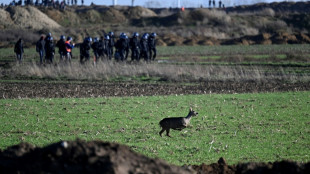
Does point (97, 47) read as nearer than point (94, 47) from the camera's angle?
No

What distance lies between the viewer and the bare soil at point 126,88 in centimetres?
2433

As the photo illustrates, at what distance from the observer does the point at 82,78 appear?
31812 mm

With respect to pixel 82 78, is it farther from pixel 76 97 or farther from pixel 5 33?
pixel 5 33

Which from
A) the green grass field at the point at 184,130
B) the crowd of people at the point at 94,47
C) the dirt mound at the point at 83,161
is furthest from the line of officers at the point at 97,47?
the dirt mound at the point at 83,161

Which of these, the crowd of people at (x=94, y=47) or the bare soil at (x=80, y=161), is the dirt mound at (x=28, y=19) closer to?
the crowd of people at (x=94, y=47)

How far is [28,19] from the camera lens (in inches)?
4067

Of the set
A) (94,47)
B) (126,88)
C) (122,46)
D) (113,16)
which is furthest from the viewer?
(113,16)

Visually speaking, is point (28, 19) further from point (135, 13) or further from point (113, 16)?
point (135, 13)

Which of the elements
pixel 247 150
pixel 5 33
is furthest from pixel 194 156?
pixel 5 33

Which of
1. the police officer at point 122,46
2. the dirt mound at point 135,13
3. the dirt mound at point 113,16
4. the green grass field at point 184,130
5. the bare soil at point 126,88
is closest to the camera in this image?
the green grass field at point 184,130

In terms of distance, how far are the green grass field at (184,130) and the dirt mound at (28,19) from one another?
82.2 metres

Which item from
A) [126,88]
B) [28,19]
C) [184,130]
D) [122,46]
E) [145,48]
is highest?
[184,130]

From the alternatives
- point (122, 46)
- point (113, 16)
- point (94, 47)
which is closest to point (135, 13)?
point (113, 16)

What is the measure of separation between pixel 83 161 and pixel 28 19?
10024 cm
